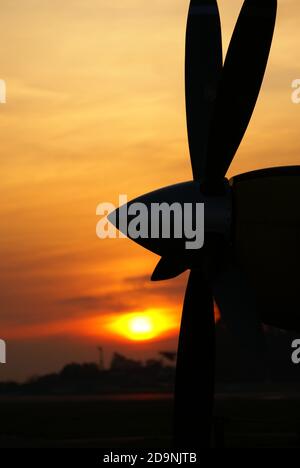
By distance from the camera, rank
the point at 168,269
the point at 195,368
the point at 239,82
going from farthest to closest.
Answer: the point at 168,269 → the point at 195,368 → the point at 239,82

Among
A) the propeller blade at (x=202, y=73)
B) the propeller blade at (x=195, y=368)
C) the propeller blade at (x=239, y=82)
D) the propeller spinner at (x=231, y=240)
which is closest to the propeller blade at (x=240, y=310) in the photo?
the propeller spinner at (x=231, y=240)

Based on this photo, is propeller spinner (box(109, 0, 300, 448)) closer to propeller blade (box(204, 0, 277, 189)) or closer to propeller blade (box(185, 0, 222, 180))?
propeller blade (box(204, 0, 277, 189))

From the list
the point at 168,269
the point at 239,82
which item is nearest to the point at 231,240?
the point at 168,269

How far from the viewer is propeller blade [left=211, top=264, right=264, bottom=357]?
2447 centimetres

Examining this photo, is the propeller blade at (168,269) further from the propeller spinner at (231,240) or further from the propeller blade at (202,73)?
the propeller blade at (202,73)

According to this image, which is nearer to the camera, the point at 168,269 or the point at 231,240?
the point at 231,240

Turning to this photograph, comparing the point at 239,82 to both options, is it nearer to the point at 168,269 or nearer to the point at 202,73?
the point at 202,73

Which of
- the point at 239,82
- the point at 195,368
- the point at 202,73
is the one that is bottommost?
the point at 195,368

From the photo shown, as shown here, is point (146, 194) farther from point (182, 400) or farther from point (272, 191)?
point (182, 400)

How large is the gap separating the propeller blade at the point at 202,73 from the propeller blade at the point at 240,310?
444cm

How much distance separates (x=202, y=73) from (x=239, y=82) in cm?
388

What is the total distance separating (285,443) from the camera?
51594 mm

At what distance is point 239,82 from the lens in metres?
24.7

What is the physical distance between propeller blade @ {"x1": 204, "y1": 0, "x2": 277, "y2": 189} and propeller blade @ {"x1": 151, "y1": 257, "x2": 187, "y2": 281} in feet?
8.59
